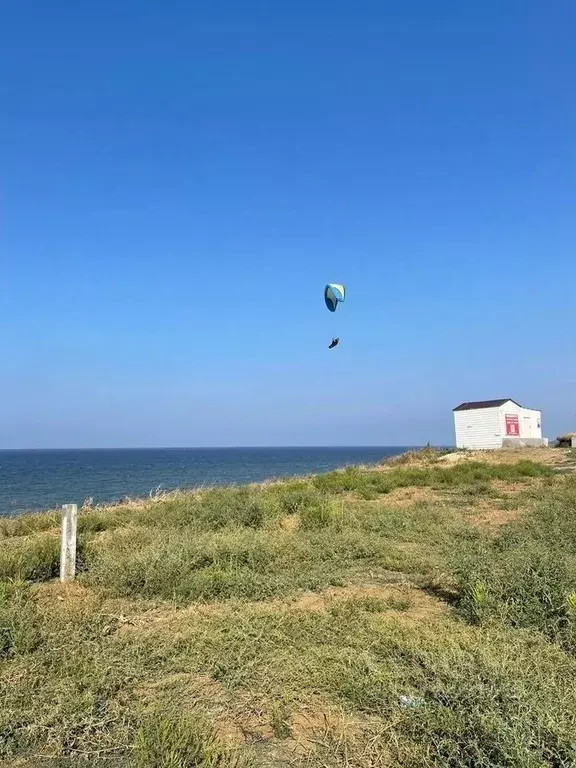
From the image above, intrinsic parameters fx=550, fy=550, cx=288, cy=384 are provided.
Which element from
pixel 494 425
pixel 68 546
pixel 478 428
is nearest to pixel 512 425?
pixel 494 425

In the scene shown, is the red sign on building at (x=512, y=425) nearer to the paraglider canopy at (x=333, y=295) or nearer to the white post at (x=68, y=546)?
the paraglider canopy at (x=333, y=295)

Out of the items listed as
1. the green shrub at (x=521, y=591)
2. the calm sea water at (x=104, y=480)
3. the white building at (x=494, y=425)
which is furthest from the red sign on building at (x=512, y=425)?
the green shrub at (x=521, y=591)

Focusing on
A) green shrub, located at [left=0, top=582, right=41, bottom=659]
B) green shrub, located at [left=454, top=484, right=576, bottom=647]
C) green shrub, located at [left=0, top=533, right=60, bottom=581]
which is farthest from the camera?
green shrub, located at [left=0, top=533, right=60, bottom=581]

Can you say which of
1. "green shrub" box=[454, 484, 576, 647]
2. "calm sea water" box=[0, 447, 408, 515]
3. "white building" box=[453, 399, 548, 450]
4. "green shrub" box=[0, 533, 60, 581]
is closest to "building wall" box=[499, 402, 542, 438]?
"white building" box=[453, 399, 548, 450]

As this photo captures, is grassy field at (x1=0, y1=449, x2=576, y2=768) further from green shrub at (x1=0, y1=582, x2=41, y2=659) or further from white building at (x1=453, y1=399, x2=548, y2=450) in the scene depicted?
white building at (x1=453, y1=399, x2=548, y2=450)

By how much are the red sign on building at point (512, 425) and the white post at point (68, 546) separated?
38437 millimetres

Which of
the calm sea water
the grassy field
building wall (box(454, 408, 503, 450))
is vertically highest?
building wall (box(454, 408, 503, 450))

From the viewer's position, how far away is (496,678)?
373cm

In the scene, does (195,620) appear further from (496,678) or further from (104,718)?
(496,678)

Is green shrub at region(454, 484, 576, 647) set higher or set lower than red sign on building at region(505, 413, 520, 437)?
lower

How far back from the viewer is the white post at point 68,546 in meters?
7.51

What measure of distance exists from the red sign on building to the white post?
1513 inches

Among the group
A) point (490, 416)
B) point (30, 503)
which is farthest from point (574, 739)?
point (490, 416)

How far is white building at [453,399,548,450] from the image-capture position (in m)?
40.8
